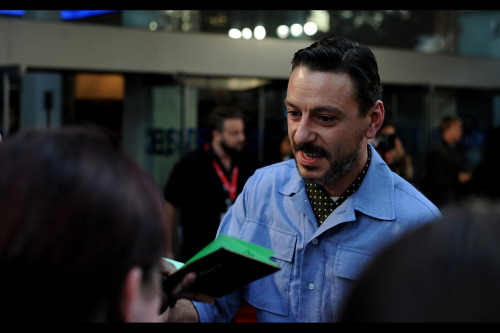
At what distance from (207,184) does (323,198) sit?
3269 mm

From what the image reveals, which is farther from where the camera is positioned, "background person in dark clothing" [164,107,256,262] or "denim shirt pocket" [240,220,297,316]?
"background person in dark clothing" [164,107,256,262]

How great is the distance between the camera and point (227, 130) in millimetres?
5930

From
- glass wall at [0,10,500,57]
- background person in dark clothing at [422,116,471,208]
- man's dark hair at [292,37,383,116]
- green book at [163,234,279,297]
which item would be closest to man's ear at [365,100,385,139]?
man's dark hair at [292,37,383,116]

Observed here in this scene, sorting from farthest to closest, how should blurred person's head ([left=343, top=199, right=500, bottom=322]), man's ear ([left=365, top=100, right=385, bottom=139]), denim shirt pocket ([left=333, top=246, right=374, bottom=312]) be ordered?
1. man's ear ([left=365, top=100, right=385, bottom=139])
2. denim shirt pocket ([left=333, top=246, right=374, bottom=312])
3. blurred person's head ([left=343, top=199, right=500, bottom=322])

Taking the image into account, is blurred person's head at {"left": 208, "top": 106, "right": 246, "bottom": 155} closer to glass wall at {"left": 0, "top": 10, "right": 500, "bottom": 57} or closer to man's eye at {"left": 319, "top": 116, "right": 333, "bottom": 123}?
man's eye at {"left": 319, "top": 116, "right": 333, "bottom": 123}

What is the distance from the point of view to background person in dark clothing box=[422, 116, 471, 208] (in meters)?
8.46

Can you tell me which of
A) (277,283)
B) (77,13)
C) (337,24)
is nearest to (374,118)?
(277,283)

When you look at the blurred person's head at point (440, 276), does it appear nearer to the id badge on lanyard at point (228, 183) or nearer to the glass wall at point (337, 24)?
the id badge on lanyard at point (228, 183)

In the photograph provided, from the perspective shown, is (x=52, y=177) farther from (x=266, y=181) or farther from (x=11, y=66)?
(x=11, y=66)

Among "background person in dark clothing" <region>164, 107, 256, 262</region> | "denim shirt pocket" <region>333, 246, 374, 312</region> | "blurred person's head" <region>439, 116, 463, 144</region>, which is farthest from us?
"blurred person's head" <region>439, 116, 463, 144</region>

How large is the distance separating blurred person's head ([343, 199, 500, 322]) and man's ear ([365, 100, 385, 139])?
1424 mm

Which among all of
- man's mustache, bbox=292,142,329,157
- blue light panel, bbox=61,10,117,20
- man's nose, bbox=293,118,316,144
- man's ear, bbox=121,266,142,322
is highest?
blue light panel, bbox=61,10,117,20

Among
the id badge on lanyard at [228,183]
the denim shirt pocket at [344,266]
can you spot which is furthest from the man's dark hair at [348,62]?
the id badge on lanyard at [228,183]
